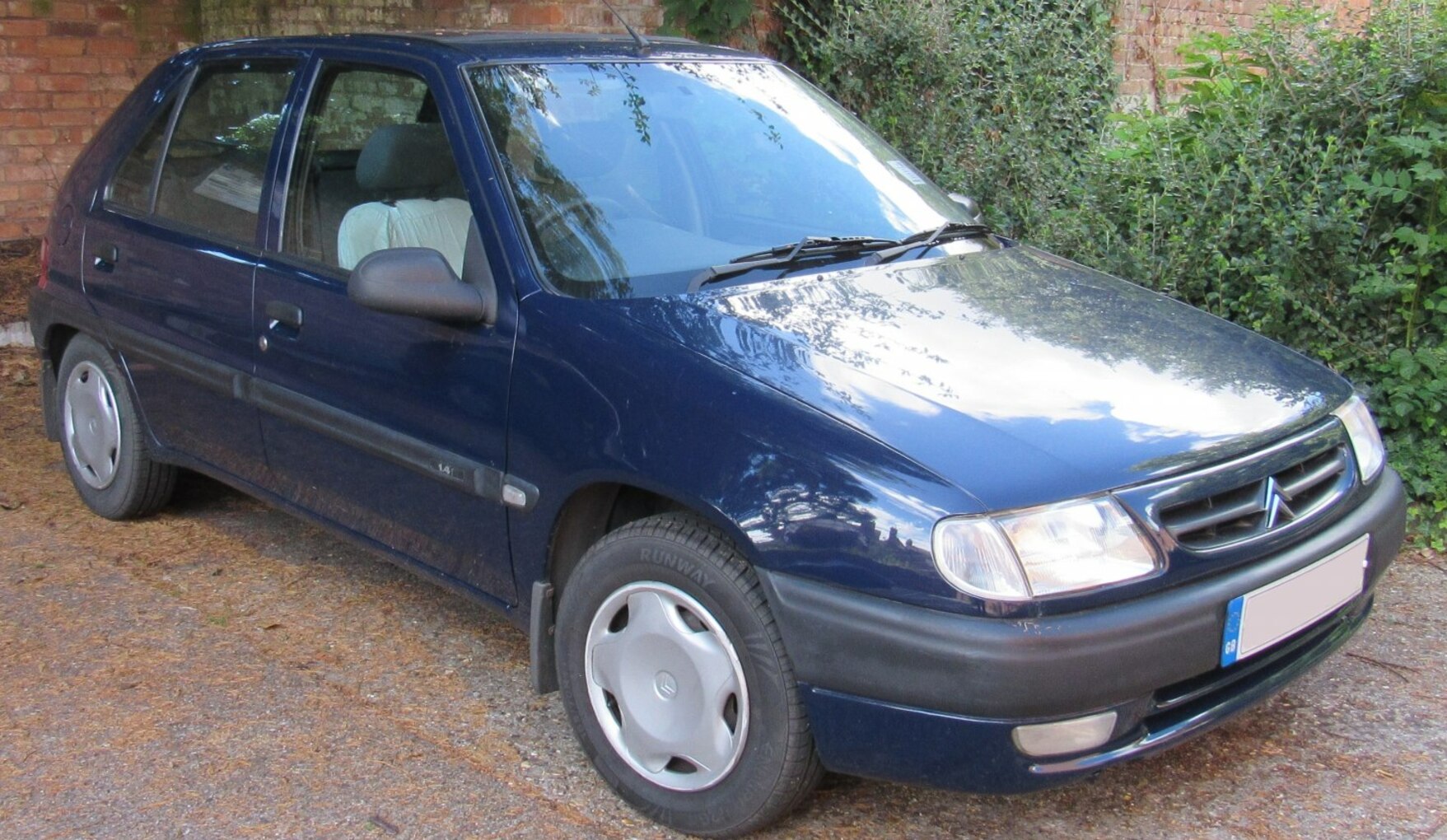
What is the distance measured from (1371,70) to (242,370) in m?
4.02

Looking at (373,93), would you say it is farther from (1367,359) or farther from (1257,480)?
(1367,359)

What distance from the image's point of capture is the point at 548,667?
10.6ft

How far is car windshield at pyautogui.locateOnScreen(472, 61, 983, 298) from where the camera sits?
3287mm

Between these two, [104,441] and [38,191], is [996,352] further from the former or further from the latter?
[38,191]

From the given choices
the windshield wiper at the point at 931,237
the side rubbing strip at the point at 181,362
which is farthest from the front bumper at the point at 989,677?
the side rubbing strip at the point at 181,362

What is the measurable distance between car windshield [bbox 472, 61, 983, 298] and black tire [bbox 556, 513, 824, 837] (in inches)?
25.4

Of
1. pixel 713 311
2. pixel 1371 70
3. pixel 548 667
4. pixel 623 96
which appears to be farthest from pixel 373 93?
pixel 1371 70

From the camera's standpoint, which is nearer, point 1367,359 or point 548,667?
point 548,667

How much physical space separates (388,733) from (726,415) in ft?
4.43

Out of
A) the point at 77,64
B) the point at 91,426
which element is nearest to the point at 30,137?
the point at 77,64

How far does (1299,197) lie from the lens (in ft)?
16.4

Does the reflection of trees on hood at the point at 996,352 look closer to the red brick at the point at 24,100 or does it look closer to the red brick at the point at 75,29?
the red brick at the point at 24,100

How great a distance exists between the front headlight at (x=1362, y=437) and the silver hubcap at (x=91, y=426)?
12.7 feet

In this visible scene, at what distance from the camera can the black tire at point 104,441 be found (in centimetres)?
468
